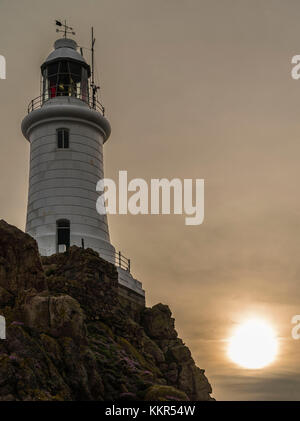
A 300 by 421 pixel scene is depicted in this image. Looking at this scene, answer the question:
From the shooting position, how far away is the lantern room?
138ft

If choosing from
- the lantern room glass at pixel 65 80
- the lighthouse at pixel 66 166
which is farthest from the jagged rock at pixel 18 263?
the lantern room glass at pixel 65 80

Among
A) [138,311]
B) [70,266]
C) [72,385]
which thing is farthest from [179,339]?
[72,385]

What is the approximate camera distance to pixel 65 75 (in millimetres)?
42625

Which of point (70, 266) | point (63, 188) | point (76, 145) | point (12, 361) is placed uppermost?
point (76, 145)

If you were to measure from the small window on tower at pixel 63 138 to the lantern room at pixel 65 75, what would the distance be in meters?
3.02

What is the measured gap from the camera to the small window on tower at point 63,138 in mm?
39938

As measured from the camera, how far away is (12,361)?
1827cm

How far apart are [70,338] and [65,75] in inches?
1002

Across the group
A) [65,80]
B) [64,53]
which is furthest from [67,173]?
[64,53]

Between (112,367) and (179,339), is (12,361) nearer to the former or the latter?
(112,367)

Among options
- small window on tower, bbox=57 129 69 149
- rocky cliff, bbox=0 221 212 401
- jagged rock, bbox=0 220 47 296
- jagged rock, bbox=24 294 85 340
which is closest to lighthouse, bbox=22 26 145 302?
small window on tower, bbox=57 129 69 149

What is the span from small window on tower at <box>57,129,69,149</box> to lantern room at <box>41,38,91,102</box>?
3.02 m

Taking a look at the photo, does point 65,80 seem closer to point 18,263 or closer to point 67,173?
point 67,173
